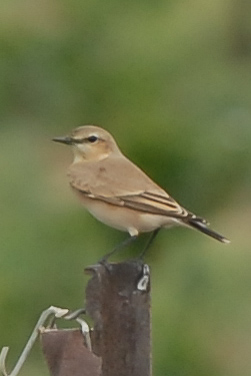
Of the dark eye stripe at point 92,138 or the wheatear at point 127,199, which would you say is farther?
the dark eye stripe at point 92,138

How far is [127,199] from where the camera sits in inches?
138

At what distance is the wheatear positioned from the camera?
3449mm

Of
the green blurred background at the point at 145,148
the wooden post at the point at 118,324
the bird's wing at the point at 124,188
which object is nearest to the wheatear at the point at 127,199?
the bird's wing at the point at 124,188

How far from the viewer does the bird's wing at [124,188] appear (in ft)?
11.3

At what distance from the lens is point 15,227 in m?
6.05

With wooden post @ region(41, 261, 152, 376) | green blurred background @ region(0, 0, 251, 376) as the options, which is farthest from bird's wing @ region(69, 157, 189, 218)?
green blurred background @ region(0, 0, 251, 376)

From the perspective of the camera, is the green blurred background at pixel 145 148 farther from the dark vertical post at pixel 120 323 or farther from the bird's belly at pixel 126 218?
the dark vertical post at pixel 120 323

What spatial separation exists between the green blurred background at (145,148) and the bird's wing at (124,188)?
1.68 m

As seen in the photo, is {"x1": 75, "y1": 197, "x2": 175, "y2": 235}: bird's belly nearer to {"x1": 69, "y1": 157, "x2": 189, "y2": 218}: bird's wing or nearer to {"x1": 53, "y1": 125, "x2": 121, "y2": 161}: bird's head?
{"x1": 69, "y1": 157, "x2": 189, "y2": 218}: bird's wing

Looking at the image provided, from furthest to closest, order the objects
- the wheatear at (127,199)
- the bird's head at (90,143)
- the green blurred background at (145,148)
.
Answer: the green blurred background at (145,148) < the bird's head at (90,143) < the wheatear at (127,199)

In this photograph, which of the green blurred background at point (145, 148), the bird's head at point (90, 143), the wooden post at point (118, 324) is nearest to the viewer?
the wooden post at point (118, 324)

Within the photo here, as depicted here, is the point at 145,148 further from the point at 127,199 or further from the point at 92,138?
the point at 127,199

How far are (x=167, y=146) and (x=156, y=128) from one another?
0.29 m

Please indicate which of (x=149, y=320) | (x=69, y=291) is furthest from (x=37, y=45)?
(x=149, y=320)
